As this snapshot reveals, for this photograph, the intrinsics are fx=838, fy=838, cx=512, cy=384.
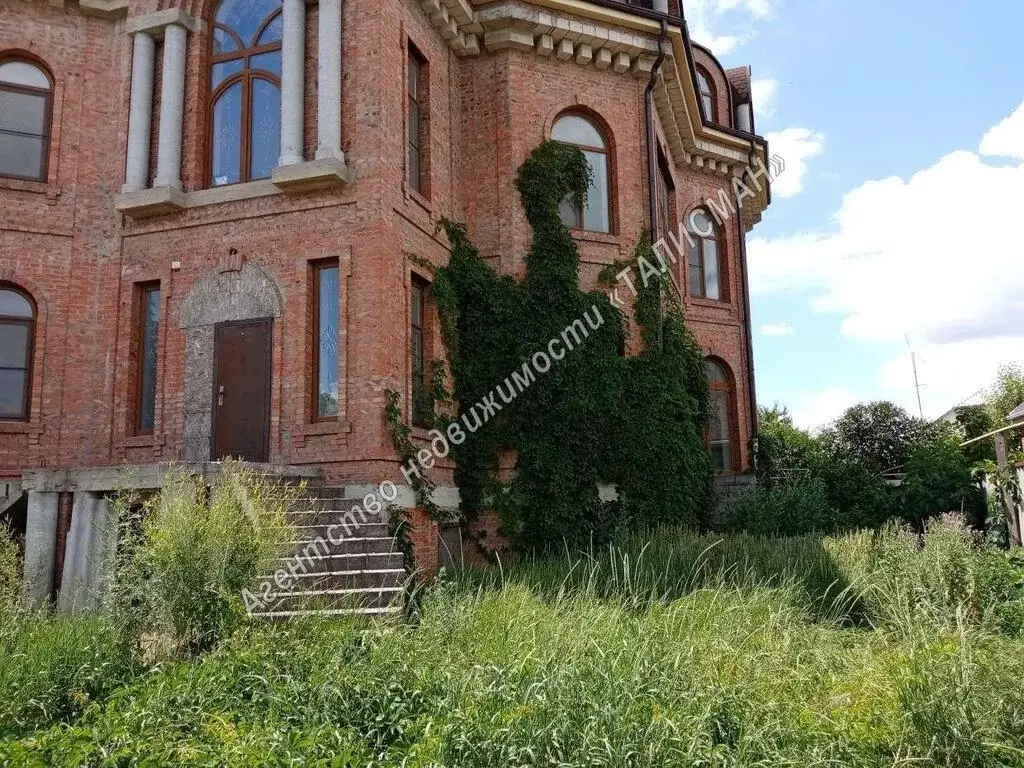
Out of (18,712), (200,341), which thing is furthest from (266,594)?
(200,341)

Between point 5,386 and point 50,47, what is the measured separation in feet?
17.1

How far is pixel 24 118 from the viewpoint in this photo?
41.5 ft

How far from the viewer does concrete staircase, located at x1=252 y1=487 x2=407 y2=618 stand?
23.7 feet

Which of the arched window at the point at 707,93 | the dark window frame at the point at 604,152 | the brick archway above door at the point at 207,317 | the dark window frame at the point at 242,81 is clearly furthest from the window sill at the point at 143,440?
the arched window at the point at 707,93

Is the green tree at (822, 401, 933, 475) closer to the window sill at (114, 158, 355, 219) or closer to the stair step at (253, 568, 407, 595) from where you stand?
the window sill at (114, 158, 355, 219)

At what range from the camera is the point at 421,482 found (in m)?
11.0

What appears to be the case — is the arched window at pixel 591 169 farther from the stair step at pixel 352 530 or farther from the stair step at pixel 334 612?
the stair step at pixel 334 612

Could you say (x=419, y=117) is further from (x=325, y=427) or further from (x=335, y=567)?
(x=335, y=567)

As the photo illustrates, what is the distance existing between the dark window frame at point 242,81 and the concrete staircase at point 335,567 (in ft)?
16.9

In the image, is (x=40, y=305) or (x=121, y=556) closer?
(x=121, y=556)

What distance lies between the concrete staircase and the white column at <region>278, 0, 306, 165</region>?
465cm

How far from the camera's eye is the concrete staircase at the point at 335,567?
7211 mm

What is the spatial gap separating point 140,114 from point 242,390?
462cm

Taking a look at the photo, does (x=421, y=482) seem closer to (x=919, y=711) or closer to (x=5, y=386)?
(x=5, y=386)
